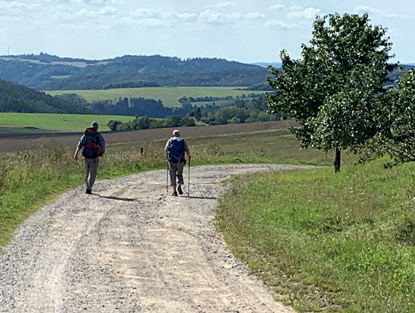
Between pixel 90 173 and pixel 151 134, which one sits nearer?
pixel 90 173

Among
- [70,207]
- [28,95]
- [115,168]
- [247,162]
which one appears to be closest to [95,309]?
[70,207]

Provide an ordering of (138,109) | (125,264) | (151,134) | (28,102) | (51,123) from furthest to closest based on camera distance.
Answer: (138,109)
(28,102)
(51,123)
(151,134)
(125,264)

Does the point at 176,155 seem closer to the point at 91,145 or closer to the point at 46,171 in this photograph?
the point at 91,145

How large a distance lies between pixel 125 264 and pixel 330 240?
3730 mm

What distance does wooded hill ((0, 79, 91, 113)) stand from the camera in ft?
448

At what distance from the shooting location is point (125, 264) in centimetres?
1042

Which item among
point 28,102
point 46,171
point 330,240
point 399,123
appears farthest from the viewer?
point 28,102

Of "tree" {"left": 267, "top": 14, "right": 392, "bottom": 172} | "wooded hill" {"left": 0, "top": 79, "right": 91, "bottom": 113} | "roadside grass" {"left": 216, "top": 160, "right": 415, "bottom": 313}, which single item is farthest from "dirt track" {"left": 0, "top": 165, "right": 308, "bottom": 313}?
"wooded hill" {"left": 0, "top": 79, "right": 91, "bottom": 113}

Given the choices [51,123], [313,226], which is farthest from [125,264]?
[51,123]

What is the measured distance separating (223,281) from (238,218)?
488 centimetres

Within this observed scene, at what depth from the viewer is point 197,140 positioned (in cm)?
7050

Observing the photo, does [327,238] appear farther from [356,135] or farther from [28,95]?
[28,95]

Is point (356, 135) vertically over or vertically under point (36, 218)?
over

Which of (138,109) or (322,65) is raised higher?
(322,65)
